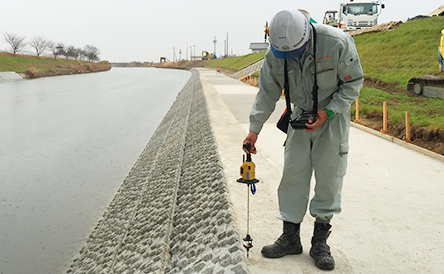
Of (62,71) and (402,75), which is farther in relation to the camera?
(62,71)

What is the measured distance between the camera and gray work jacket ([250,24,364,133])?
2.79 meters

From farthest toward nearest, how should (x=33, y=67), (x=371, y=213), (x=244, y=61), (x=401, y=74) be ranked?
(x=33, y=67)
(x=244, y=61)
(x=401, y=74)
(x=371, y=213)

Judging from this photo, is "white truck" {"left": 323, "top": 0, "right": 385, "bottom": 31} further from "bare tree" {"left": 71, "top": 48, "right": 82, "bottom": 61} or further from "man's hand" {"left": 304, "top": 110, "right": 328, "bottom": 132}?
"bare tree" {"left": 71, "top": 48, "right": 82, "bottom": 61}

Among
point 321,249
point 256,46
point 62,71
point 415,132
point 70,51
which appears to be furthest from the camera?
point 70,51

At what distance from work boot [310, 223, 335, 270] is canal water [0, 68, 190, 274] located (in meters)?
4.40

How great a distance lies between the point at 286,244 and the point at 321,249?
28 cm

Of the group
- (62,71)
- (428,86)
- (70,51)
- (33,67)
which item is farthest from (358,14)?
(70,51)

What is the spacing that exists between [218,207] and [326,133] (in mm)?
2148

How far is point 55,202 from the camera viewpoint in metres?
8.51

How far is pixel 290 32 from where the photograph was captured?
2674 millimetres

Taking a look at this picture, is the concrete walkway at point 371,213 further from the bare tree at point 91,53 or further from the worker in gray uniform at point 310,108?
the bare tree at point 91,53

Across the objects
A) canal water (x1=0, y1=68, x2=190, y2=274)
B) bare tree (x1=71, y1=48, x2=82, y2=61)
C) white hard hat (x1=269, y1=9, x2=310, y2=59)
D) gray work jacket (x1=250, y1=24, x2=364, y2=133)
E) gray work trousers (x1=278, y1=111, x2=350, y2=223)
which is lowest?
canal water (x1=0, y1=68, x2=190, y2=274)

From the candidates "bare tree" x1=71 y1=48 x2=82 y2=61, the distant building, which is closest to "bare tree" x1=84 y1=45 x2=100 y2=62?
"bare tree" x1=71 y1=48 x2=82 y2=61

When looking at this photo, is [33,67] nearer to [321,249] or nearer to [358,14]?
[358,14]
